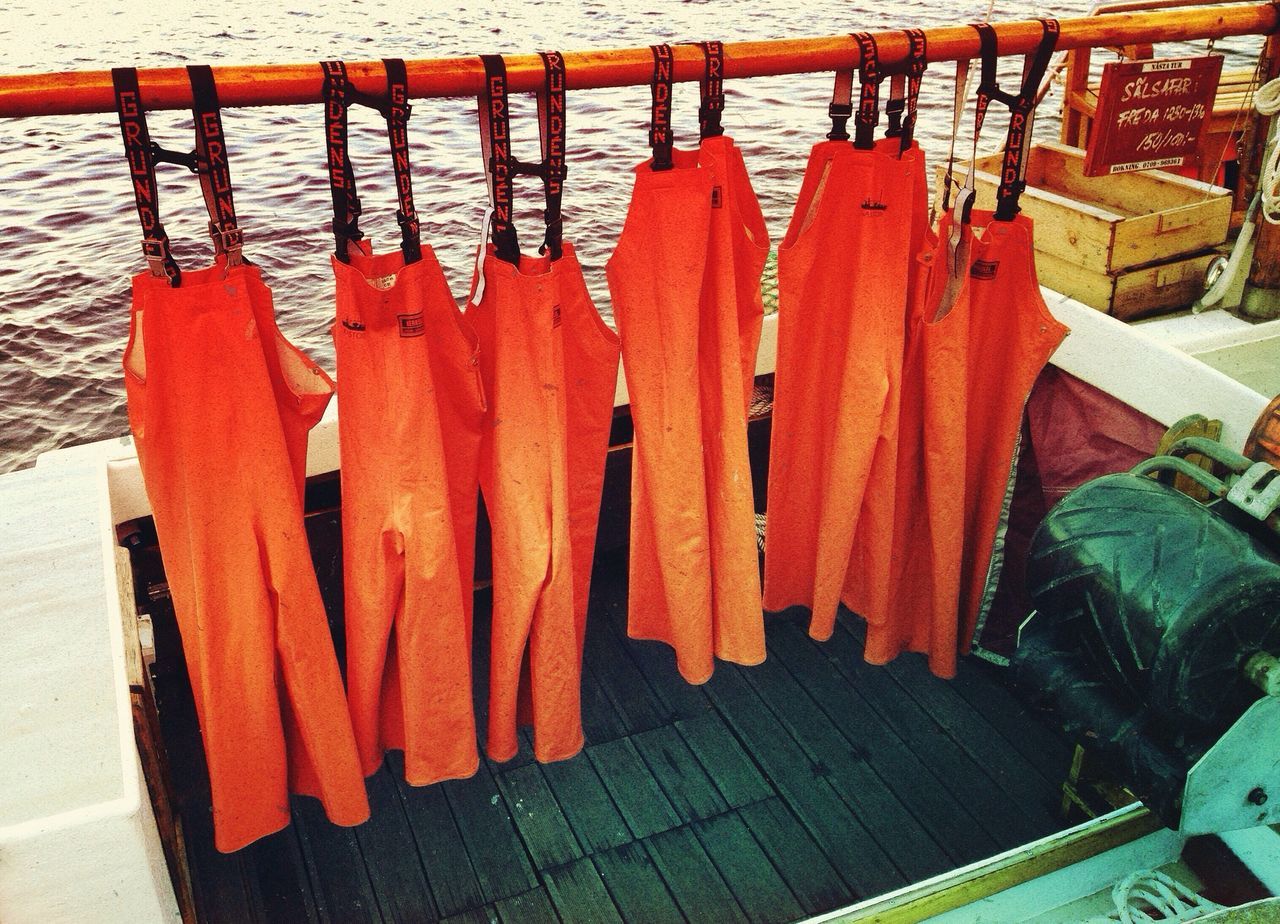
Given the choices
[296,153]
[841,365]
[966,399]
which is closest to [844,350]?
[841,365]

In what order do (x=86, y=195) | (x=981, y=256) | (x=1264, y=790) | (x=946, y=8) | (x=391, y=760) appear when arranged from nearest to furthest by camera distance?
(x=1264, y=790) < (x=981, y=256) < (x=391, y=760) < (x=86, y=195) < (x=946, y=8)

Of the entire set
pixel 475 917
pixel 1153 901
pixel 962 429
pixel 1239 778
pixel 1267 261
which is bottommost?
pixel 475 917

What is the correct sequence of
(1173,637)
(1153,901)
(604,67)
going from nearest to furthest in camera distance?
(1173,637) < (604,67) < (1153,901)

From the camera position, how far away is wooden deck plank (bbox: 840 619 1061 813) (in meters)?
2.38

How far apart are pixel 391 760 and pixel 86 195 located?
610 cm

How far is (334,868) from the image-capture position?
2.19 m

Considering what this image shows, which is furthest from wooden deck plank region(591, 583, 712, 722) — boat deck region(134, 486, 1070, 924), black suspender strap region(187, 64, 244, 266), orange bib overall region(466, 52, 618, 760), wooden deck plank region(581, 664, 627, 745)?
black suspender strap region(187, 64, 244, 266)

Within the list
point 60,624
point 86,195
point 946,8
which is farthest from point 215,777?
point 946,8

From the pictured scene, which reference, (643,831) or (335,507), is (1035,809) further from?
(335,507)

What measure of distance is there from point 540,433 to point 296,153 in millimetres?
7048

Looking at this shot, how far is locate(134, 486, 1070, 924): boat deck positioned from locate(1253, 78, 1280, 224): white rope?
4.45 feet

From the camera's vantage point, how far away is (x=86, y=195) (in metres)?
7.02

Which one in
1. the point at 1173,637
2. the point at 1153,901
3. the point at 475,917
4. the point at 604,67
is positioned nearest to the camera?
the point at 1173,637

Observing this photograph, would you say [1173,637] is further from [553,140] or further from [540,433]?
[553,140]
